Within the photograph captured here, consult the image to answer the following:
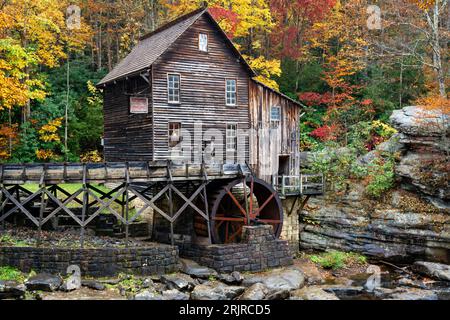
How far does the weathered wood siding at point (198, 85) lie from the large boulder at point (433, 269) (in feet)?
31.7

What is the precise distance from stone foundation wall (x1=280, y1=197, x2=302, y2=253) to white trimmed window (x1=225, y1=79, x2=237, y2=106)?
5361mm

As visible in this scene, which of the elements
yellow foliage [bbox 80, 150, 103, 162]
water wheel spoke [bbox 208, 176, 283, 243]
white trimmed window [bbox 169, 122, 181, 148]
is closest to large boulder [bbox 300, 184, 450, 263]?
water wheel spoke [bbox 208, 176, 283, 243]

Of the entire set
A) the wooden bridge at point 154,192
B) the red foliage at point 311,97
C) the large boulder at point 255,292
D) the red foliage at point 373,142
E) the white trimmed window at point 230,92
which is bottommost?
the large boulder at point 255,292

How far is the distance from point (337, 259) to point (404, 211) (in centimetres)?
416

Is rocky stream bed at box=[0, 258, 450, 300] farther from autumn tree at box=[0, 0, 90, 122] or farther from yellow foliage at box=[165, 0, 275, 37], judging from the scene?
yellow foliage at box=[165, 0, 275, 37]

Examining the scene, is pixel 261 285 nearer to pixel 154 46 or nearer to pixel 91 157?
pixel 154 46

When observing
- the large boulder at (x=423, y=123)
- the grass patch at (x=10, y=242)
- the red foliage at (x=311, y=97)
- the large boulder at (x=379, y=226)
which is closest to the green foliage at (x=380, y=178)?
the large boulder at (x=379, y=226)

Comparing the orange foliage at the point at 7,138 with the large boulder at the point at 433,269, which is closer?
the large boulder at the point at 433,269

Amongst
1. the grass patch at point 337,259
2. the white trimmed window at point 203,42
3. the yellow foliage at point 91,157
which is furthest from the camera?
the yellow foliage at point 91,157

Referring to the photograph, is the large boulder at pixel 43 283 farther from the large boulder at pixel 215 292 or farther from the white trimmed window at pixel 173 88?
the white trimmed window at pixel 173 88

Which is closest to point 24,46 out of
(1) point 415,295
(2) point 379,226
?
(2) point 379,226

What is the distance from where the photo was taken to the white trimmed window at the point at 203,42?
20234 millimetres

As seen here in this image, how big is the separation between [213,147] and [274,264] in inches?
244

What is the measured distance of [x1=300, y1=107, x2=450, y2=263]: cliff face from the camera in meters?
19.4
